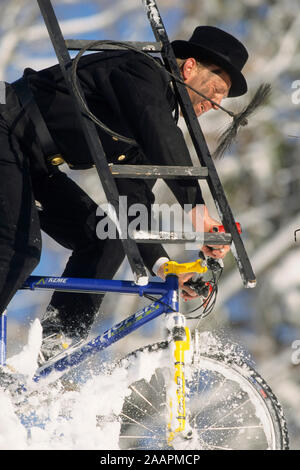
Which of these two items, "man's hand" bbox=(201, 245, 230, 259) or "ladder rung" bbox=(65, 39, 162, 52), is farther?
"ladder rung" bbox=(65, 39, 162, 52)

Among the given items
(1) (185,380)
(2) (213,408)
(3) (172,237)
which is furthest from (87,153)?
(2) (213,408)

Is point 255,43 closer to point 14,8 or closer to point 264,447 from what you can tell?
point 14,8

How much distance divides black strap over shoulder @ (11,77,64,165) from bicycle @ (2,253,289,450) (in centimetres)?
61

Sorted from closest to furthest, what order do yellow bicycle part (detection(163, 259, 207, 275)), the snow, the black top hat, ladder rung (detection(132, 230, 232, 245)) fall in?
1. ladder rung (detection(132, 230, 232, 245))
2. the snow
3. yellow bicycle part (detection(163, 259, 207, 275))
4. the black top hat

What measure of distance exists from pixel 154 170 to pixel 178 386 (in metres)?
0.94

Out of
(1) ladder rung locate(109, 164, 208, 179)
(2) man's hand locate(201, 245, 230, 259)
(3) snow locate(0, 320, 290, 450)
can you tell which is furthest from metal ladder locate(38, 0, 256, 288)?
(3) snow locate(0, 320, 290, 450)

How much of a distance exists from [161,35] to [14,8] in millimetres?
7624

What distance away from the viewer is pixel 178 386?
3.52m

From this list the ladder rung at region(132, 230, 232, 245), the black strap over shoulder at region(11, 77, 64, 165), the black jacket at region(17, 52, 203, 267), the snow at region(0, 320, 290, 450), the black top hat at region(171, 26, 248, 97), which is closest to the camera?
the ladder rung at region(132, 230, 232, 245)

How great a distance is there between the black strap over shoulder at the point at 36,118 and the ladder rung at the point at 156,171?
0.51 m

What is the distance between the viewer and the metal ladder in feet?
10.9
